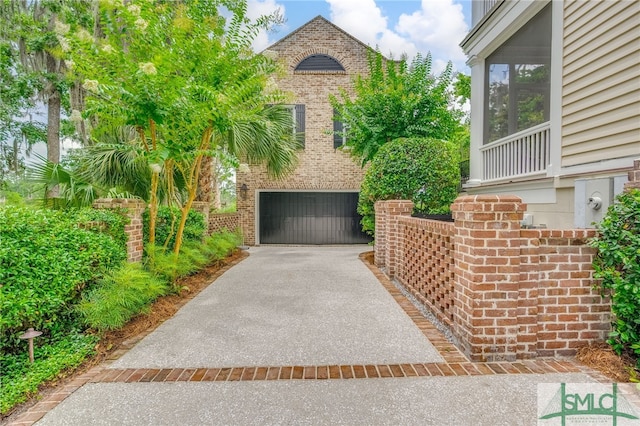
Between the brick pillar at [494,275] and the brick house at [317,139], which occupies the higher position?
the brick house at [317,139]

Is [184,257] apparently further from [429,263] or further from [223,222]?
[223,222]

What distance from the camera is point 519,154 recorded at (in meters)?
4.94

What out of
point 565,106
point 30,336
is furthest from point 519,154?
point 30,336

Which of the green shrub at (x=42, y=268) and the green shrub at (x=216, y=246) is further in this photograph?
the green shrub at (x=216, y=246)

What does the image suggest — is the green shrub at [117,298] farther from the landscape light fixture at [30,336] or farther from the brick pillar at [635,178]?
the brick pillar at [635,178]

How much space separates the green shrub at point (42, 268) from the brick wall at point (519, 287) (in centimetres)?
337

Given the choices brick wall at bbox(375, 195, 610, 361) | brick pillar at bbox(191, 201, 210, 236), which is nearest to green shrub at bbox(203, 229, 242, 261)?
brick pillar at bbox(191, 201, 210, 236)

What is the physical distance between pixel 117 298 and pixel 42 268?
0.69 m

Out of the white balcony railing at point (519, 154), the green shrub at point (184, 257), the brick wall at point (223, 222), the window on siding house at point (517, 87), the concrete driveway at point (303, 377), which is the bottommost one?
the concrete driveway at point (303, 377)

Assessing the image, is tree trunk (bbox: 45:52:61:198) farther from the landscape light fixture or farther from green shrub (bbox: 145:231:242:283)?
the landscape light fixture

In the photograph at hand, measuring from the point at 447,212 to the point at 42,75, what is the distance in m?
11.3

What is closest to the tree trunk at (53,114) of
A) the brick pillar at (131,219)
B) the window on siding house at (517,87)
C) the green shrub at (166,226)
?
the green shrub at (166,226)

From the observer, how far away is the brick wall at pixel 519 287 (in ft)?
8.26

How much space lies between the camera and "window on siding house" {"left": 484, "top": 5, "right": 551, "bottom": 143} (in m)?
5.88
